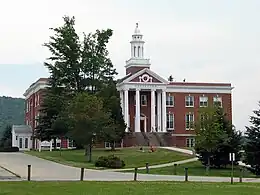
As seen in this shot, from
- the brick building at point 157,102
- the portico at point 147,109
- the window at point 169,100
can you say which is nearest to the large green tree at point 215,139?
the brick building at point 157,102

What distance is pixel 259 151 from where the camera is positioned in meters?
46.8

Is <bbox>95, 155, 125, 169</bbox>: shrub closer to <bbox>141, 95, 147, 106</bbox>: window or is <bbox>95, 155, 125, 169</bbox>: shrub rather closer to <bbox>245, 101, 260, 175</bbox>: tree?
<bbox>245, 101, 260, 175</bbox>: tree

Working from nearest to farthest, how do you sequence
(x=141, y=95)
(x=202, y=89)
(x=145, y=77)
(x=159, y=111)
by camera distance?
(x=145, y=77), (x=159, y=111), (x=141, y=95), (x=202, y=89)

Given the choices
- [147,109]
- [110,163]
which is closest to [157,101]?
[147,109]

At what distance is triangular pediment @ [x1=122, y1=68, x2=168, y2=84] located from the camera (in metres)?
88.2

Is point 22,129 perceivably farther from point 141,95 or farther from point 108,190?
point 108,190

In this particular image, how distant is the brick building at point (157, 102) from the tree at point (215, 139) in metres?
29.1

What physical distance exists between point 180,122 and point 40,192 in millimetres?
72374

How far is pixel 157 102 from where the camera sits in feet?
300

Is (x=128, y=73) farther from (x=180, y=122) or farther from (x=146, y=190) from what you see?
(x=146, y=190)

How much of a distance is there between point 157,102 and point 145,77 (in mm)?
4713

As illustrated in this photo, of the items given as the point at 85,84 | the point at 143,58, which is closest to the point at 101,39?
the point at 85,84

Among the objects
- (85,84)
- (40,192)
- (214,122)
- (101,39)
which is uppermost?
(101,39)

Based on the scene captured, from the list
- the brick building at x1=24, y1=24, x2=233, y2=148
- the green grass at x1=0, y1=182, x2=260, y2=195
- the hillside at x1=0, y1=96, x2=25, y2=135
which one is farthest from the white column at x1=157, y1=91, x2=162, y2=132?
the green grass at x1=0, y1=182, x2=260, y2=195
